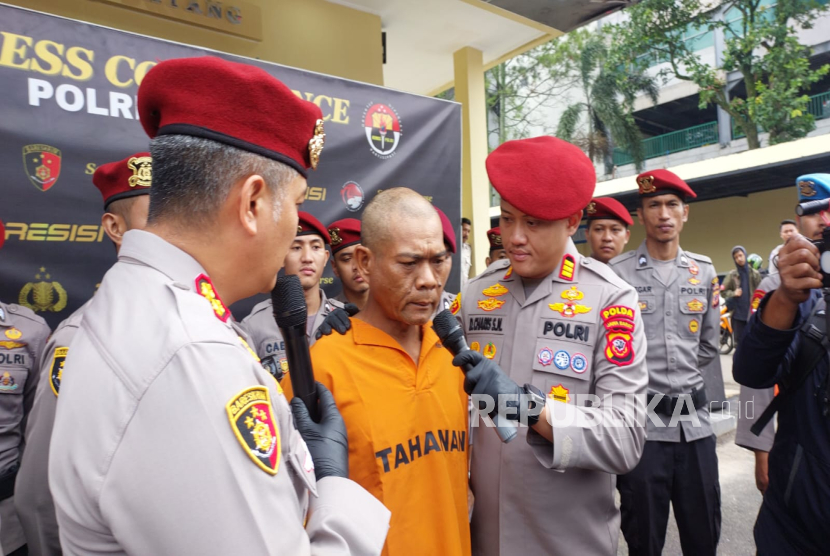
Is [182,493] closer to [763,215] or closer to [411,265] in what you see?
[411,265]

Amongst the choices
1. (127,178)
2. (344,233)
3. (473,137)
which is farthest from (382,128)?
(473,137)

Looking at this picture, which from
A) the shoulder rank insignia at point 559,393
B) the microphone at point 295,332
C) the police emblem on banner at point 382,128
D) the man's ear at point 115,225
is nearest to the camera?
the microphone at point 295,332

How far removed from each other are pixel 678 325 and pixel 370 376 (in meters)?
2.56

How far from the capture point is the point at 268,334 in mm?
3494

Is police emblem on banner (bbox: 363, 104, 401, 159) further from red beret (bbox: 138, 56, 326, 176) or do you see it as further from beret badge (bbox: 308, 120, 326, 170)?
red beret (bbox: 138, 56, 326, 176)

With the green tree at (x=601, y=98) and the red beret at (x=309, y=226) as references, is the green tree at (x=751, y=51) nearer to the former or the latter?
the green tree at (x=601, y=98)

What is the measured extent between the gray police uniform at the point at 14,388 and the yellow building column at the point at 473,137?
471 centimetres

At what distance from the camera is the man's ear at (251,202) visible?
1.02 meters

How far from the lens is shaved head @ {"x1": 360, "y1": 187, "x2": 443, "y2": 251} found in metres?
1.82

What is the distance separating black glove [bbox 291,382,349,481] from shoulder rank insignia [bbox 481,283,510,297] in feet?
3.38

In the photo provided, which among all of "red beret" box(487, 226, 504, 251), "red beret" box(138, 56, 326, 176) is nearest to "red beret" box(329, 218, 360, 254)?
"red beret" box(487, 226, 504, 251)

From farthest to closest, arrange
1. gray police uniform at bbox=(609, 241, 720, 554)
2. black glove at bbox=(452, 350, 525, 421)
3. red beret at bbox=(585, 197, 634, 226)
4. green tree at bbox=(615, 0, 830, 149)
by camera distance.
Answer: green tree at bbox=(615, 0, 830, 149)
red beret at bbox=(585, 197, 634, 226)
gray police uniform at bbox=(609, 241, 720, 554)
black glove at bbox=(452, 350, 525, 421)

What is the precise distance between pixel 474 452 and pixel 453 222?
256cm

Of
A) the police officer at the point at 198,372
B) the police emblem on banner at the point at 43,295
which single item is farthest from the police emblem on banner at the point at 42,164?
the police officer at the point at 198,372
